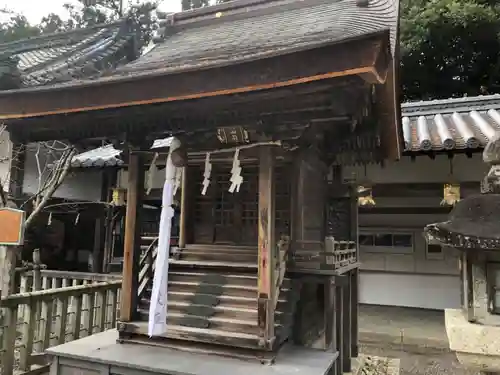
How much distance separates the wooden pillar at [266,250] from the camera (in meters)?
4.38

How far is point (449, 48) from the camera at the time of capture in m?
18.0

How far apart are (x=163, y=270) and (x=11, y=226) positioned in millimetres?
1881

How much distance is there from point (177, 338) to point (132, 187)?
1910 mm

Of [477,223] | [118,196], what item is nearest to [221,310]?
[477,223]

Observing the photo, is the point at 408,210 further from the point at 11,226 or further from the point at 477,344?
the point at 11,226

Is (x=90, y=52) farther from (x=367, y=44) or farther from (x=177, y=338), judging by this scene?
(x=367, y=44)

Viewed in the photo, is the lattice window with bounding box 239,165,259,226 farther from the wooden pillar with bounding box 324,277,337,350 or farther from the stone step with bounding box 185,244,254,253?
the wooden pillar with bounding box 324,277,337,350

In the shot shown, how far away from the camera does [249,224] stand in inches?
234

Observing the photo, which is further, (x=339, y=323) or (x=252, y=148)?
(x=339, y=323)

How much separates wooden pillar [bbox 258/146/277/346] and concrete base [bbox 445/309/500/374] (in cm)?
175

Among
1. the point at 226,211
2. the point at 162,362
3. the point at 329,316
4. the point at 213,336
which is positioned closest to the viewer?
the point at 162,362

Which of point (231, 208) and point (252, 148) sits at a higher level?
point (252, 148)

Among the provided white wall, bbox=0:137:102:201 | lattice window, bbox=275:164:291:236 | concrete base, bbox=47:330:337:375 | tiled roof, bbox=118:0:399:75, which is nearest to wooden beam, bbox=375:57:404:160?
tiled roof, bbox=118:0:399:75

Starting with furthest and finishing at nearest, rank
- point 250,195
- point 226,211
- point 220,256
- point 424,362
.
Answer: point 424,362
point 226,211
point 250,195
point 220,256
